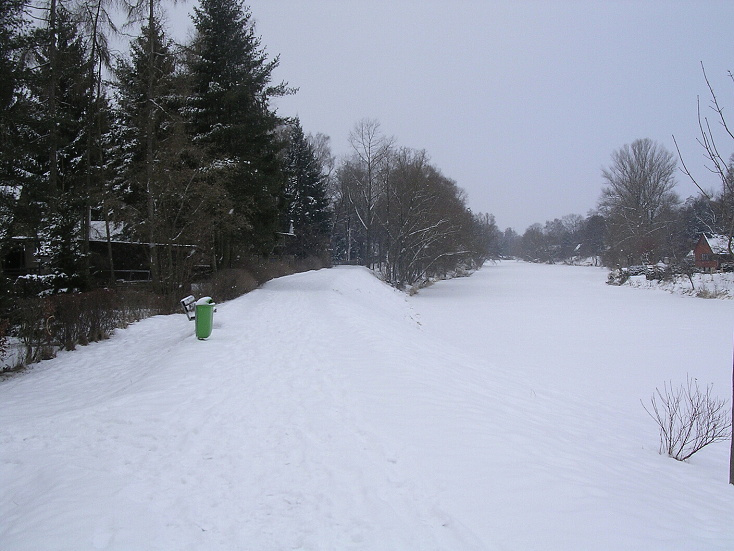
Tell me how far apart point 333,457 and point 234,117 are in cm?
1800

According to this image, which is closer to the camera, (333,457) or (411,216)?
(333,457)

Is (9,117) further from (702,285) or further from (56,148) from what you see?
(702,285)

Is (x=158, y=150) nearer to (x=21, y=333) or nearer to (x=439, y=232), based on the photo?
(x=21, y=333)

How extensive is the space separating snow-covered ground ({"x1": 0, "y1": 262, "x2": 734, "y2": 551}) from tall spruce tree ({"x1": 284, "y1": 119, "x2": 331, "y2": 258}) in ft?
111

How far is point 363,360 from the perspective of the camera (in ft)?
25.4

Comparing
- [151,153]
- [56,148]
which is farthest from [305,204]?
[56,148]

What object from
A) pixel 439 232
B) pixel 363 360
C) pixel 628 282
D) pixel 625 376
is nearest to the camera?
pixel 363 360

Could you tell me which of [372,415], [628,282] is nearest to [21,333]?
[372,415]

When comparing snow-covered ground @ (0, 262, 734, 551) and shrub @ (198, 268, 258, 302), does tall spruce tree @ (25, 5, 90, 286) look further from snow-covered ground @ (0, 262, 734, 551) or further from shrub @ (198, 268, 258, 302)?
snow-covered ground @ (0, 262, 734, 551)

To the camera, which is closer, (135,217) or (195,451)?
(195,451)

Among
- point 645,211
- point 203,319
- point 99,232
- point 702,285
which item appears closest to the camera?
point 203,319

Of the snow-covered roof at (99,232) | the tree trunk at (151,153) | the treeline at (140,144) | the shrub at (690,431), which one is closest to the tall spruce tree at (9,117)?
the treeline at (140,144)

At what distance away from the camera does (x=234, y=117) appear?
18.9 metres

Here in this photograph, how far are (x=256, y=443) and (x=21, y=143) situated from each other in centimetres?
1288
